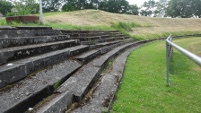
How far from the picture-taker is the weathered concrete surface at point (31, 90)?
7.00 feet

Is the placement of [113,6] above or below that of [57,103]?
above

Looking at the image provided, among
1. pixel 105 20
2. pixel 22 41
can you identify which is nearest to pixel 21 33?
pixel 22 41

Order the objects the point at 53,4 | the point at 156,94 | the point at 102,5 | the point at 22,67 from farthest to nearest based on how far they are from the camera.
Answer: the point at 53,4 < the point at 102,5 < the point at 156,94 < the point at 22,67

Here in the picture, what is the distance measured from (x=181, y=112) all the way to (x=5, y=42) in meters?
2.95

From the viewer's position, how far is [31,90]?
2.53 m

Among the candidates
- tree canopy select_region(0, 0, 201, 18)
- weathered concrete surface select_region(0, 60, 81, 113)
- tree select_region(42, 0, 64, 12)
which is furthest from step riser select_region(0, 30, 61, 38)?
tree select_region(42, 0, 64, 12)

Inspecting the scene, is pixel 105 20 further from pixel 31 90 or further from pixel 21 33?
pixel 31 90

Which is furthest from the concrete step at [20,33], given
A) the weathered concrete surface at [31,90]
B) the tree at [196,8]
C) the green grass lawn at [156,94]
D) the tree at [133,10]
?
the tree at [196,8]

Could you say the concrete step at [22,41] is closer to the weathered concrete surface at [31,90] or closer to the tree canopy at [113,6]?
the weathered concrete surface at [31,90]

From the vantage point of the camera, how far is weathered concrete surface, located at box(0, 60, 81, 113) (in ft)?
Result: 7.00

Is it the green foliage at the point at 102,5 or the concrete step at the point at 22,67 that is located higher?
the green foliage at the point at 102,5

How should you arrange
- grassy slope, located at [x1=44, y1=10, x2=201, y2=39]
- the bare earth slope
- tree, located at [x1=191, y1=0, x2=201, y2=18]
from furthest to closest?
tree, located at [x1=191, y1=0, x2=201, y2=18] → the bare earth slope → grassy slope, located at [x1=44, y1=10, x2=201, y2=39]

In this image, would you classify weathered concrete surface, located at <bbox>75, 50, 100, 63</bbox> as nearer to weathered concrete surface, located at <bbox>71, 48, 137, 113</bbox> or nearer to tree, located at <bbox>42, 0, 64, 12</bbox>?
weathered concrete surface, located at <bbox>71, 48, 137, 113</bbox>

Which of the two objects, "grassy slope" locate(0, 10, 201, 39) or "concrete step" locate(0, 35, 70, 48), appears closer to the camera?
"concrete step" locate(0, 35, 70, 48)
